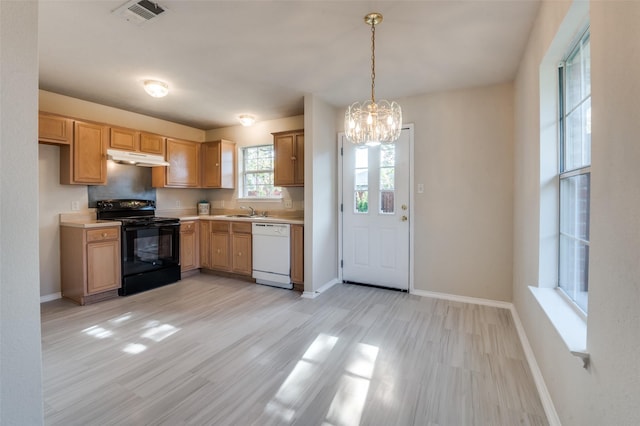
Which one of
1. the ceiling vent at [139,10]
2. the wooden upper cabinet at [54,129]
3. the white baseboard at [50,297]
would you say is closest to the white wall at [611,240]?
the ceiling vent at [139,10]

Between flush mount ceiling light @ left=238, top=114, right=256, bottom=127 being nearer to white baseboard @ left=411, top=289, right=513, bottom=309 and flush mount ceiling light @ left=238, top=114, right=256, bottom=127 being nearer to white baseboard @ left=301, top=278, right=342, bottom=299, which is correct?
white baseboard @ left=301, top=278, right=342, bottom=299

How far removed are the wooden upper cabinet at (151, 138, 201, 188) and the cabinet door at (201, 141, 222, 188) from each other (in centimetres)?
10

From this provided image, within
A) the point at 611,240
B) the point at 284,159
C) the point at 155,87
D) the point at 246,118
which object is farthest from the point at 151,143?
the point at 611,240

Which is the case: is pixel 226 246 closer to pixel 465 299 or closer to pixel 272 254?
pixel 272 254

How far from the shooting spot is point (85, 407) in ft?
5.67

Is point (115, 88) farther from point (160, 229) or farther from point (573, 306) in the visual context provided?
point (573, 306)

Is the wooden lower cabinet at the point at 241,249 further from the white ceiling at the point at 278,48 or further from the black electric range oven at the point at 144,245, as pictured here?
the white ceiling at the point at 278,48

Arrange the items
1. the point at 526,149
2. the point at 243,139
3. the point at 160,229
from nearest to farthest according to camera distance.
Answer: the point at 526,149 → the point at 160,229 → the point at 243,139

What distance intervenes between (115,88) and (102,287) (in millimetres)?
2340

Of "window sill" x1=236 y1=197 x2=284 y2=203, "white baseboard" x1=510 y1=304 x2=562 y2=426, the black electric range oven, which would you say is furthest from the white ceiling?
"white baseboard" x1=510 y1=304 x2=562 y2=426

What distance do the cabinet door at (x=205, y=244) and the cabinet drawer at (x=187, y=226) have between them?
0.13 metres

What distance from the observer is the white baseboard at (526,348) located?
5.34 ft

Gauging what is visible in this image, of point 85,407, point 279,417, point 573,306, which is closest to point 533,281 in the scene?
point 573,306

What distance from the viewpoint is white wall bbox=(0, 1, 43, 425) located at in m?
0.94
